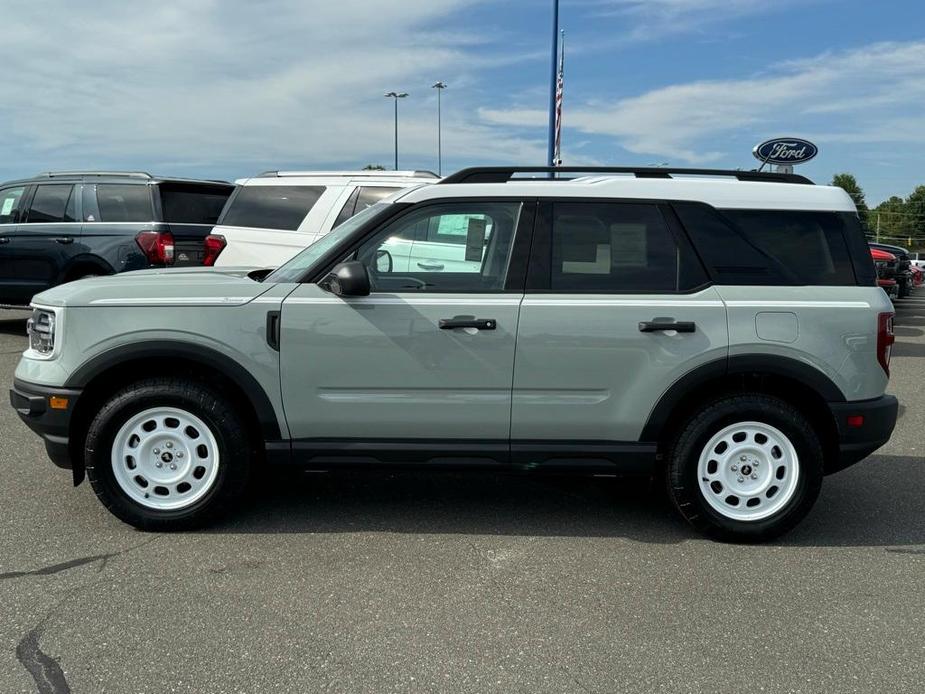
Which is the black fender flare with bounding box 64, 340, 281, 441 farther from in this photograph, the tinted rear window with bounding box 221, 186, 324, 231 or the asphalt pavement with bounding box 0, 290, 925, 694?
the tinted rear window with bounding box 221, 186, 324, 231

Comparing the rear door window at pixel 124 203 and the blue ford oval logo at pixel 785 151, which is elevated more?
the blue ford oval logo at pixel 785 151

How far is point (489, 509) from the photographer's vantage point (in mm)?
4805

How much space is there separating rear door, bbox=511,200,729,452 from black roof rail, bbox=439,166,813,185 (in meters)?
0.31

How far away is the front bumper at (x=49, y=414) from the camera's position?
4.18 metres

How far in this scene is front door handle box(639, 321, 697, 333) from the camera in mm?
4152

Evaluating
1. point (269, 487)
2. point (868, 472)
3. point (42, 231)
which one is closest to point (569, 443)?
point (269, 487)

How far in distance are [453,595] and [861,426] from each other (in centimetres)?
225

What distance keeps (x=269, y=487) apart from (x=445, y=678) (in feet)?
8.21

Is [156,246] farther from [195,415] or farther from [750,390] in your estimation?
[750,390]

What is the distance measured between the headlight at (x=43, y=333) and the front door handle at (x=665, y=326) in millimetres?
2972

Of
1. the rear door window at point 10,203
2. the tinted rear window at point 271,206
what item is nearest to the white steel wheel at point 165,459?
the tinted rear window at point 271,206

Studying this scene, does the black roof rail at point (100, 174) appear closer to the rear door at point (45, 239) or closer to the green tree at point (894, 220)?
the rear door at point (45, 239)

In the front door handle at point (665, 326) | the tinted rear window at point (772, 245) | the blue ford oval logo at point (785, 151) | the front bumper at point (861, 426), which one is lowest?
the front bumper at point (861, 426)

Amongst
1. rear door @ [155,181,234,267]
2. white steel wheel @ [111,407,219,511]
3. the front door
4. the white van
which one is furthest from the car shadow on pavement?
rear door @ [155,181,234,267]
